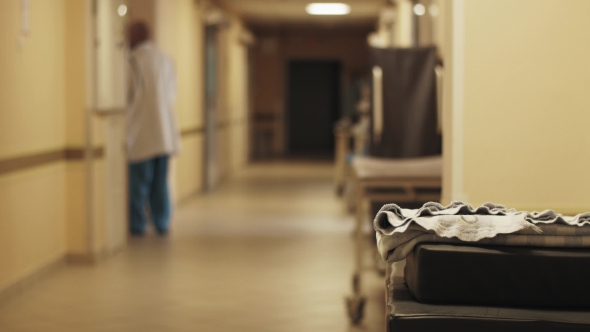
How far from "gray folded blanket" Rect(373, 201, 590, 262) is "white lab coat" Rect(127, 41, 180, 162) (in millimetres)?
5229

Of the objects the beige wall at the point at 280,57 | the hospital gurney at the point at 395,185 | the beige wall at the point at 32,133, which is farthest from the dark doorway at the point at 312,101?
the hospital gurney at the point at 395,185

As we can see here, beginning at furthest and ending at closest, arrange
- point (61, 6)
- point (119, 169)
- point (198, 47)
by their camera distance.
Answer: point (198, 47)
point (119, 169)
point (61, 6)

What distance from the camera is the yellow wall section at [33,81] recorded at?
16.5 ft

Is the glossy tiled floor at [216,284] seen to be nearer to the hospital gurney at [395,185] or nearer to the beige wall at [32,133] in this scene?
the hospital gurney at [395,185]

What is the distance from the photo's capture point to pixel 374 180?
4.57 metres

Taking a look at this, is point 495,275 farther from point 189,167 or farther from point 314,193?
point 314,193

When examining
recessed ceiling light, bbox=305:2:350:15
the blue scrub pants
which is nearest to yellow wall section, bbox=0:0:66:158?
the blue scrub pants

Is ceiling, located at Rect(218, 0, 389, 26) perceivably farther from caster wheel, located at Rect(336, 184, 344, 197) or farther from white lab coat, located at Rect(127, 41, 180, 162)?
white lab coat, located at Rect(127, 41, 180, 162)

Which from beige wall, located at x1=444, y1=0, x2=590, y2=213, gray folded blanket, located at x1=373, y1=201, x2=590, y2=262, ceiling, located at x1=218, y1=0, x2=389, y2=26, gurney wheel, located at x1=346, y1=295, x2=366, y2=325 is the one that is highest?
ceiling, located at x1=218, y1=0, x2=389, y2=26

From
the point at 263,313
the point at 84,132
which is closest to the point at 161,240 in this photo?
the point at 84,132

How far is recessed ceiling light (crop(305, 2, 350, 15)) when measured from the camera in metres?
13.9

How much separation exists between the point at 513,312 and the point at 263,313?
8.49ft

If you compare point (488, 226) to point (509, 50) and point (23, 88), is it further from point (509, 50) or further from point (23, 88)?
point (23, 88)

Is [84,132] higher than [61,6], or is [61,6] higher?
[61,6]
